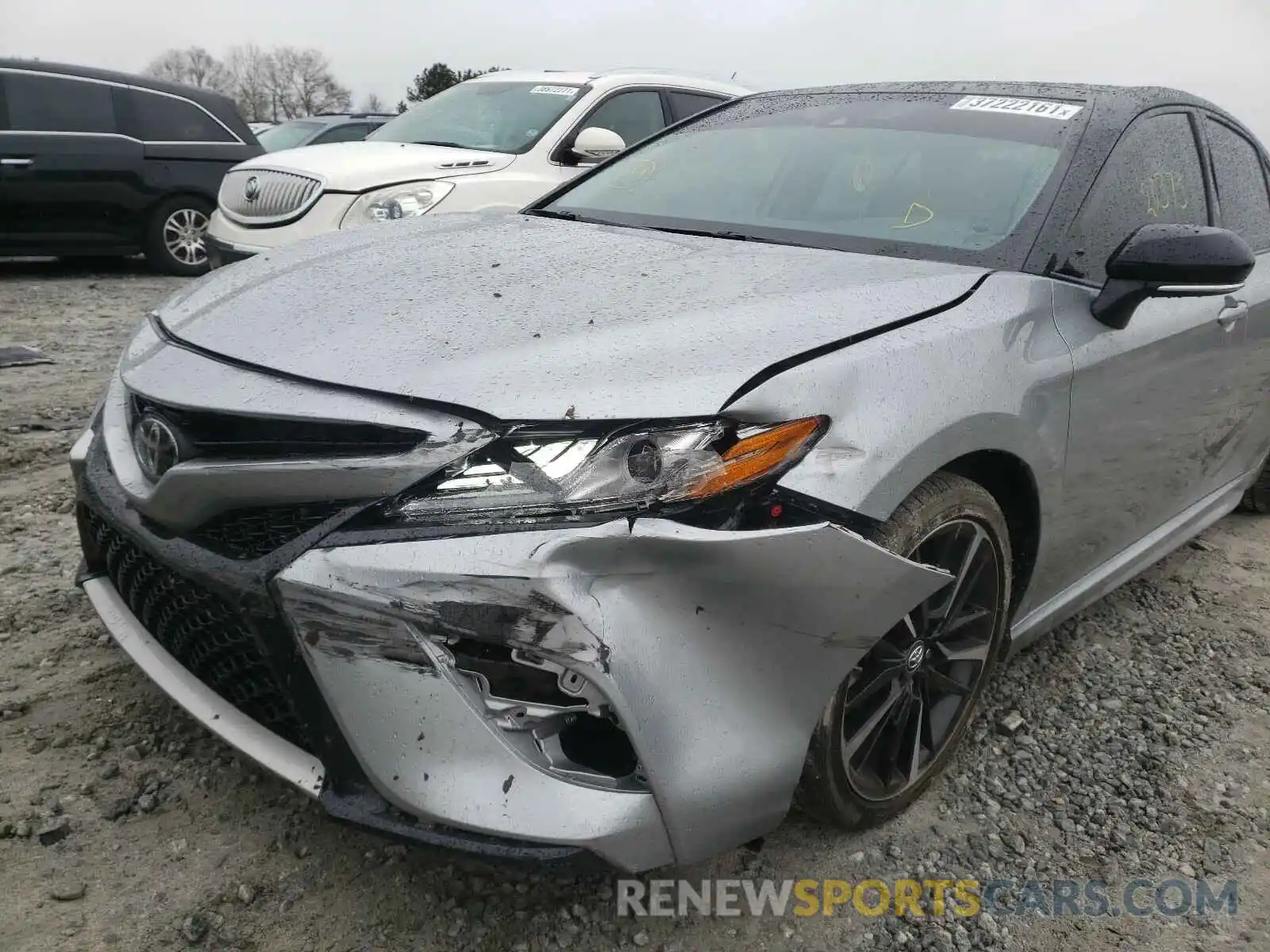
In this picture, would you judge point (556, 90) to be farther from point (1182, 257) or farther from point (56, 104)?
point (1182, 257)

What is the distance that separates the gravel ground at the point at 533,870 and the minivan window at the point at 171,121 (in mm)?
6383

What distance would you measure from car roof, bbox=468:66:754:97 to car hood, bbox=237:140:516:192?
33.6 inches

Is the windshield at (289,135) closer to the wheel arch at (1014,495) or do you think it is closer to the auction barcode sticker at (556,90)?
the auction barcode sticker at (556,90)

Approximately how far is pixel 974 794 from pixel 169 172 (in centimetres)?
806

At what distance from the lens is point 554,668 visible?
57.4 inches

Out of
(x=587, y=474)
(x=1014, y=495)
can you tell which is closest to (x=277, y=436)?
(x=587, y=474)

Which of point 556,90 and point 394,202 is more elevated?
point 556,90

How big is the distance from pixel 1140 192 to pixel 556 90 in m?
4.31

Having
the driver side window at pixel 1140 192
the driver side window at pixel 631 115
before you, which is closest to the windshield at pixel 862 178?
the driver side window at pixel 1140 192

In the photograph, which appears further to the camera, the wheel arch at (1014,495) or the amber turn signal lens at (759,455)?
the wheel arch at (1014,495)

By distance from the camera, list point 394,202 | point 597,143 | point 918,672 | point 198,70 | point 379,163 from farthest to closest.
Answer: point 198,70, point 379,163, point 394,202, point 597,143, point 918,672

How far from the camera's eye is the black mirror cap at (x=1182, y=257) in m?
2.07

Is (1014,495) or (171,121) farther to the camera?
(171,121)

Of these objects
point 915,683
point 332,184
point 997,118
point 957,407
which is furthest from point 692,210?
point 332,184
